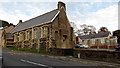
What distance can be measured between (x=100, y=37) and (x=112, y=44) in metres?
7.58

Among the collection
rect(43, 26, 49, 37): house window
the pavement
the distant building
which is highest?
rect(43, 26, 49, 37): house window

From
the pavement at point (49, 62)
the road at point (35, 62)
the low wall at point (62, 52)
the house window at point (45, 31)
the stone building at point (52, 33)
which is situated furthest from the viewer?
the house window at point (45, 31)

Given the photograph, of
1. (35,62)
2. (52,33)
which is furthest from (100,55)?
(52,33)

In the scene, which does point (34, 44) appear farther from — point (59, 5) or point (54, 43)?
point (59, 5)

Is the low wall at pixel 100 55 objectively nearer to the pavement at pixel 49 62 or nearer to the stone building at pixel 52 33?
the pavement at pixel 49 62

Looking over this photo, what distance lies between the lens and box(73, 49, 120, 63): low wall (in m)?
15.2

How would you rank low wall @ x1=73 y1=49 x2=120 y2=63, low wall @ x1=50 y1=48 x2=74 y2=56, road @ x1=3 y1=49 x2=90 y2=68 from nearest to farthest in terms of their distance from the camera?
road @ x1=3 y1=49 x2=90 y2=68
low wall @ x1=73 y1=49 x2=120 y2=63
low wall @ x1=50 y1=48 x2=74 y2=56

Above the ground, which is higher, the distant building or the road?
the distant building

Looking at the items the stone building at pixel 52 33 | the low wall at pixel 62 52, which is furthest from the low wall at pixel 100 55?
the stone building at pixel 52 33

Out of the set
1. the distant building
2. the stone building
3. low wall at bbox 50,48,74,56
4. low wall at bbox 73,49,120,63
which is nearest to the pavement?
low wall at bbox 73,49,120,63

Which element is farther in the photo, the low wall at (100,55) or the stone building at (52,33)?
the stone building at (52,33)

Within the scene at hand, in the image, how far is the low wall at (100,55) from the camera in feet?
49.7

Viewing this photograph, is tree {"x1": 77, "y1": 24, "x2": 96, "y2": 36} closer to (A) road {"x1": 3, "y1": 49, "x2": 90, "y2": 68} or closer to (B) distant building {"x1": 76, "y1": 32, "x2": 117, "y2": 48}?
(B) distant building {"x1": 76, "y1": 32, "x2": 117, "y2": 48}

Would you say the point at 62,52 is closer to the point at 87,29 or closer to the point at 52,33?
the point at 52,33
